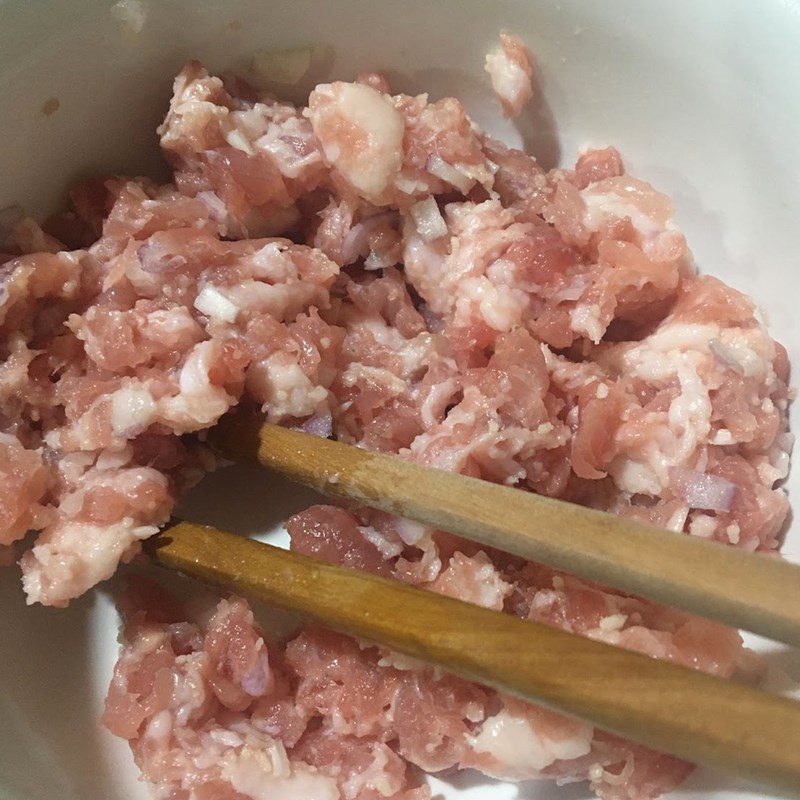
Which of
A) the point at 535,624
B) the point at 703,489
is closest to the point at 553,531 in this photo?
the point at 535,624

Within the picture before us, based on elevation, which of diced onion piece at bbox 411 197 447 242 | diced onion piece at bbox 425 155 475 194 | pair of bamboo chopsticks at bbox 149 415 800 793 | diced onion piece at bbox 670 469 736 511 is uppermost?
diced onion piece at bbox 425 155 475 194

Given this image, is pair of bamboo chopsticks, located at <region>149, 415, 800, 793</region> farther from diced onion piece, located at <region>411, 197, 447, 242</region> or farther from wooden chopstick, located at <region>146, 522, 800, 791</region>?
diced onion piece, located at <region>411, 197, 447, 242</region>

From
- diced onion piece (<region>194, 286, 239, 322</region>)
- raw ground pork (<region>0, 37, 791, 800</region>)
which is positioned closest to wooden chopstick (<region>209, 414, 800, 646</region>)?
raw ground pork (<region>0, 37, 791, 800</region>)

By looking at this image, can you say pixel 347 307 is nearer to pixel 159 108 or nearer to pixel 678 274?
pixel 159 108

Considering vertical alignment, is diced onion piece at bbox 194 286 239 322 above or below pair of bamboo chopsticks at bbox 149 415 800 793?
above

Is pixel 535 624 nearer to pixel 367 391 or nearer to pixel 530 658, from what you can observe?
pixel 530 658

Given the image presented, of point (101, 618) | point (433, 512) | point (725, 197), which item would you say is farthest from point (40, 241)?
point (725, 197)
